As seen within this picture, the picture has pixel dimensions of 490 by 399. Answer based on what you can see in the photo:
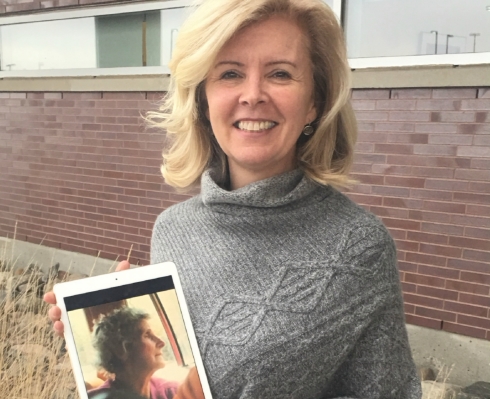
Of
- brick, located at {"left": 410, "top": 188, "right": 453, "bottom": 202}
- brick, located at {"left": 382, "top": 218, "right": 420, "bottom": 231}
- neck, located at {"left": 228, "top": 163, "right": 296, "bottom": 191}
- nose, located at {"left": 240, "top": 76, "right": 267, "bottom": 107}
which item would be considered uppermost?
nose, located at {"left": 240, "top": 76, "right": 267, "bottom": 107}

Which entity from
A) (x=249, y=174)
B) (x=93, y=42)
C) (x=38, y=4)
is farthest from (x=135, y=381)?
(x=38, y=4)

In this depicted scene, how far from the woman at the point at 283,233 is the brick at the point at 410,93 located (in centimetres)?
228

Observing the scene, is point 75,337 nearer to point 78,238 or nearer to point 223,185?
point 223,185

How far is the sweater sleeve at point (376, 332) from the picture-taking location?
139 centimetres

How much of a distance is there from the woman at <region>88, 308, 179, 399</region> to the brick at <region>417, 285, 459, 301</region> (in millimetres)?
3027

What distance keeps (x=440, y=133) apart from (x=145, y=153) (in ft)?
9.85

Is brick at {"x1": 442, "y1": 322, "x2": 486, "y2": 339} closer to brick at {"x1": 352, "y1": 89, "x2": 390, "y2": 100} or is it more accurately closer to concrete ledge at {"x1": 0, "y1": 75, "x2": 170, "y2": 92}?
brick at {"x1": 352, "y1": 89, "x2": 390, "y2": 100}

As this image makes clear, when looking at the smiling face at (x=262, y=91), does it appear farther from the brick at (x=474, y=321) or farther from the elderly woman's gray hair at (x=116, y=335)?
the brick at (x=474, y=321)

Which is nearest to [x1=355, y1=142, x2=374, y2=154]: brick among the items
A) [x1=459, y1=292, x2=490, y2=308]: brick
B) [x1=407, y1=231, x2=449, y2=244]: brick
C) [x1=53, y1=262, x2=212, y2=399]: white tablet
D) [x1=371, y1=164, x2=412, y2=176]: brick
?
[x1=371, y1=164, x2=412, y2=176]: brick

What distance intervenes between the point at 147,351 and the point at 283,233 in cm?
51

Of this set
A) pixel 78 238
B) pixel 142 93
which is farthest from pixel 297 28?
pixel 78 238

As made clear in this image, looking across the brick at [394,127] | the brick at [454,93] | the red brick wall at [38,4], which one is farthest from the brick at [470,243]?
the red brick wall at [38,4]

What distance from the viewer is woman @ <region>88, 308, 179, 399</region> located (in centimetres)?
128

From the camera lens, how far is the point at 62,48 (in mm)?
6145
